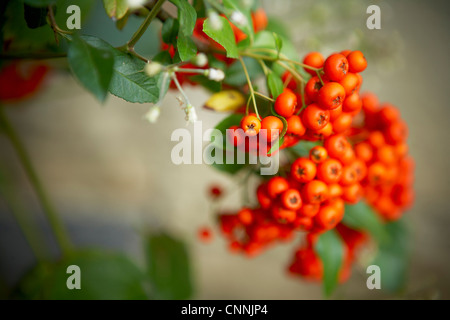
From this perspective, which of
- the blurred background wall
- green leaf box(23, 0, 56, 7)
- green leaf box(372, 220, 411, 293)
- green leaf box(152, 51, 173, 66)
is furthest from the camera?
the blurred background wall

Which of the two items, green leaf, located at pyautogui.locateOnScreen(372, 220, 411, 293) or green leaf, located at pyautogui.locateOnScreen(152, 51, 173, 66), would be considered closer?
green leaf, located at pyautogui.locateOnScreen(152, 51, 173, 66)

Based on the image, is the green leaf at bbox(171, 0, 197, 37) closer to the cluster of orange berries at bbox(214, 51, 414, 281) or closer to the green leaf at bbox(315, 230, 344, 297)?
the cluster of orange berries at bbox(214, 51, 414, 281)

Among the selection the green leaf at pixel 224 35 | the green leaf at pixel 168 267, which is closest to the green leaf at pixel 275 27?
the green leaf at pixel 224 35

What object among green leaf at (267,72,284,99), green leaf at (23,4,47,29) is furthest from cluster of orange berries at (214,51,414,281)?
green leaf at (23,4,47,29)

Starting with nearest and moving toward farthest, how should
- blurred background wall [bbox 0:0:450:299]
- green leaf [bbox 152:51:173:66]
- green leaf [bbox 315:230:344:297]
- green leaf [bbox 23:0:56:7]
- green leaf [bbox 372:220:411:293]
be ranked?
green leaf [bbox 23:0:56:7]
green leaf [bbox 152:51:173:66]
green leaf [bbox 315:230:344:297]
green leaf [bbox 372:220:411:293]
blurred background wall [bbox 0:0:450:299]

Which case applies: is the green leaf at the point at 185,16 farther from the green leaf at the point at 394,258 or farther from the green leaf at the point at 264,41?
the green leaf at the point at 394,258

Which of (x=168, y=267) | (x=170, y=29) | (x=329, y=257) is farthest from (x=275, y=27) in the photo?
(x=168, y=267)
